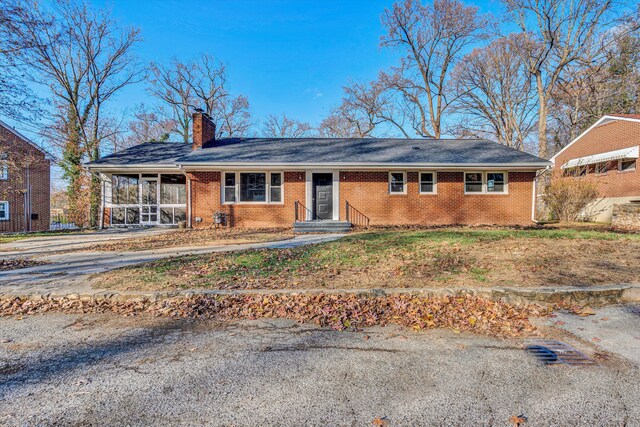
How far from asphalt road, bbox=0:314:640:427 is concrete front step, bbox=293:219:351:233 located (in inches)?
340

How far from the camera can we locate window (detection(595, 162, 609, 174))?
1723 cm

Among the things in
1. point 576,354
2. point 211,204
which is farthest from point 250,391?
point 211,204

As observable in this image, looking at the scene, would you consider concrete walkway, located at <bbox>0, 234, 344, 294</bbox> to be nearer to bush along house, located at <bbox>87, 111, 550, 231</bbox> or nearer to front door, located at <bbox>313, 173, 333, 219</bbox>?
front door, located at <bbox>313, 173, 333, 219</bbox>

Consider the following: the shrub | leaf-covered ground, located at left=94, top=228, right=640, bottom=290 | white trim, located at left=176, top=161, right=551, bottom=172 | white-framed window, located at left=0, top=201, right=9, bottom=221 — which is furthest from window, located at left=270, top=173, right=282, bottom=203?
white-framed window, located at left=0, top=201, right=9, bottom=221

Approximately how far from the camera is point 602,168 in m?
17.5

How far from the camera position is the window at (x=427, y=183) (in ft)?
→ 44.9

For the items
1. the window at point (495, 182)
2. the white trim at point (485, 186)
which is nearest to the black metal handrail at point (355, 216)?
the white trim at point (485, 186)

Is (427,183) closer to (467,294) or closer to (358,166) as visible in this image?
(358,166)

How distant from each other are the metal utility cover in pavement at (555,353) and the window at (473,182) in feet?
38.1

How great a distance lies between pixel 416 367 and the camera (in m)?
2.61

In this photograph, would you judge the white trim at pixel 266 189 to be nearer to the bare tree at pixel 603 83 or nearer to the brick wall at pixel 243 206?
the brick wall at pixel 243 206

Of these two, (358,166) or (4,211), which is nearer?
(358,166)

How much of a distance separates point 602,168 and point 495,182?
884cm

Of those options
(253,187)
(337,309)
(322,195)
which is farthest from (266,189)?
(337,309)
